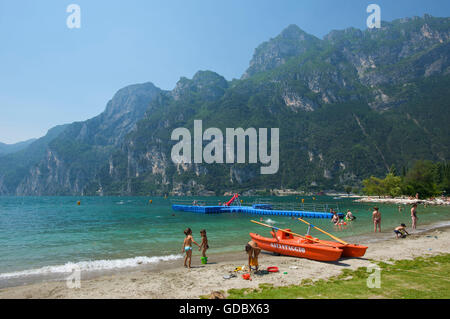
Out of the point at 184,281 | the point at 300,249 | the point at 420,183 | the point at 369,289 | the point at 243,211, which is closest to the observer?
the point at 369,289

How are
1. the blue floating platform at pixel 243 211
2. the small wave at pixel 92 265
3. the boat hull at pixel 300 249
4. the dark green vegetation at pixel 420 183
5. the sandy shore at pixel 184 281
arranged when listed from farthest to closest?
the dark green vegetation at pixel 420 183 < the blue floating platform at pixel 243 211 < the small wave at pixel 92 265 < the boat hull at pixel 300 249 < the sandy shore at pixel 184 281

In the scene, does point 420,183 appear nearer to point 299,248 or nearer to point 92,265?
point 299,248

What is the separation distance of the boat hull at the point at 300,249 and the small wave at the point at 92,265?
5518mm

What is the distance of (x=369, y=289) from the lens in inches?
324

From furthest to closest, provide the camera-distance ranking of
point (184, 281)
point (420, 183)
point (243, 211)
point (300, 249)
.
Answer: point (420, 183), point (243, 211), point (300, 249), point (184, 281)

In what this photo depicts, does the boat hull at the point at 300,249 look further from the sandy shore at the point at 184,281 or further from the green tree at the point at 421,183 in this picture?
the green tree at the point at 421,183

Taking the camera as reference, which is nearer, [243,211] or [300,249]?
[300,249]

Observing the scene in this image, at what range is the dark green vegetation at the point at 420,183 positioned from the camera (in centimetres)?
9219

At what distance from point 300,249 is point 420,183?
10142cm

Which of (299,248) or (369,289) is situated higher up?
(369,289)

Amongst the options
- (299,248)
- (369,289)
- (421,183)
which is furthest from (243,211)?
(421,183)

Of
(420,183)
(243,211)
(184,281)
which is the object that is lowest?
(243,211)

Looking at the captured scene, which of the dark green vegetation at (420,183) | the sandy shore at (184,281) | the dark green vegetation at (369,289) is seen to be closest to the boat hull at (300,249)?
the sandy shore at (184,281)
